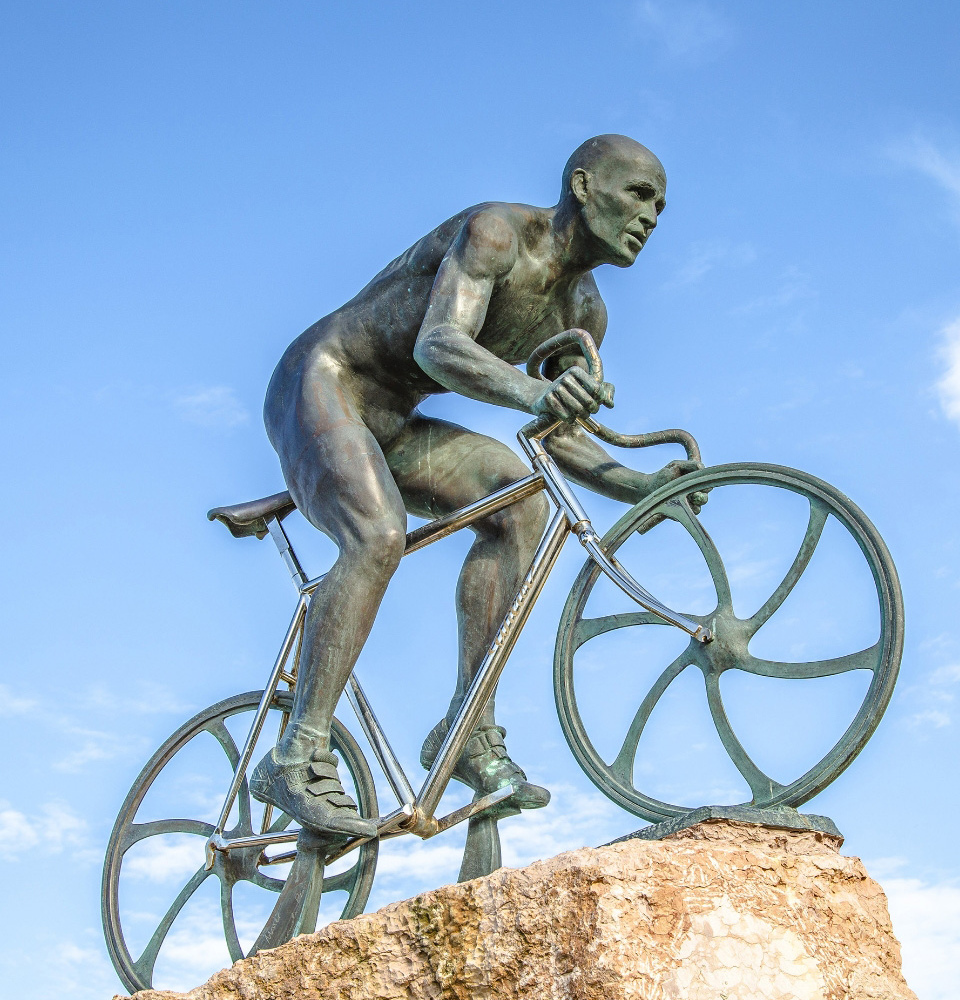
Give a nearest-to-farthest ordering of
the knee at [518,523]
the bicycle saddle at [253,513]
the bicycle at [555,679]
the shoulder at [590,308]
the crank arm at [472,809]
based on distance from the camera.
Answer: the bicycle at [555,679] → the crank arm at [472,809] → the knee at [518,523] → the shoulder at [590,308] → the bicycle saddle at [253,513]

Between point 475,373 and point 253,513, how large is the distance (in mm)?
1276

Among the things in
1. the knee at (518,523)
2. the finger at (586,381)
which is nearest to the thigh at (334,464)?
the knee at (518,523)

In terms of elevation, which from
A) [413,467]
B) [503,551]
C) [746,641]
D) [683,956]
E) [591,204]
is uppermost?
[591,204]

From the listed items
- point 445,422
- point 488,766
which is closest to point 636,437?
point 445,422

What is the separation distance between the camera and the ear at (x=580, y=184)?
15.1 feet

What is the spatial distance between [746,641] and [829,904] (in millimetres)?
899

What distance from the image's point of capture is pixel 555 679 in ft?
14.5

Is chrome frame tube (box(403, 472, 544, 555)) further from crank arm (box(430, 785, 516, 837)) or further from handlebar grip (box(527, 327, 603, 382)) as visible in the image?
crank arm (box(430, 785, 516, 837))

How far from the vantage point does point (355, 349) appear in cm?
474

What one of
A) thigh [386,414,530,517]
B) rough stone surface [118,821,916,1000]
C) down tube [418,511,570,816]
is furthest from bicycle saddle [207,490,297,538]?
rough stone surface [118,821,916,1000]

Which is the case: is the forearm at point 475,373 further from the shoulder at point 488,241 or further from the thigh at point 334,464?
the thigh at point 334,464

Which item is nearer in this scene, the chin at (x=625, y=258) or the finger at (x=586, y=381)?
the finger at (x=586, y=381)

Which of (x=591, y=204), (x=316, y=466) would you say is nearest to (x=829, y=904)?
(x=316, y=466)

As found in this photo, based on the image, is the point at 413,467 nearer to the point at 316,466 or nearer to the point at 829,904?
the point at 316,466
